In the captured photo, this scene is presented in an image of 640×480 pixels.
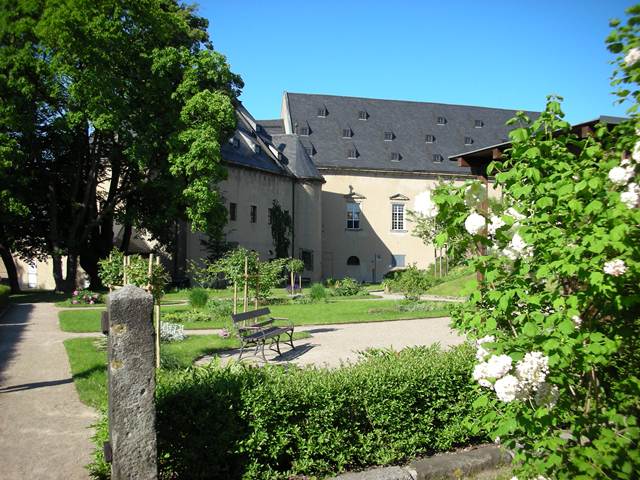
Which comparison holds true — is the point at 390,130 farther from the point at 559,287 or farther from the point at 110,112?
the point at 559,287

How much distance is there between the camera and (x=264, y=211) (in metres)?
36.9

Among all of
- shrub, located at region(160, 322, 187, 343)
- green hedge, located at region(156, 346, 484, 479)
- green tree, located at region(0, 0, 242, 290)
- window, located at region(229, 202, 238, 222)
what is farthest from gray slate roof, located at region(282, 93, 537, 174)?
green hedge, located at region(156, 346, 484, 479)

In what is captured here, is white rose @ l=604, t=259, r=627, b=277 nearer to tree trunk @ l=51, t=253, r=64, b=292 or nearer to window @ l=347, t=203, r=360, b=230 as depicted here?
tree trunk @ l=51, t=253, r=64, b=292

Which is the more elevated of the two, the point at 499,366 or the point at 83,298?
the point at 499,366

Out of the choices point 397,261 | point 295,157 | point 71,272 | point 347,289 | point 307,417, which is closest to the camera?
point 307,417

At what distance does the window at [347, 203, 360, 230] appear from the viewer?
148ft

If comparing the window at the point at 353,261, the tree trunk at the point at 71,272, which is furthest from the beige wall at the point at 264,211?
the tree trunk at the point at 71,272

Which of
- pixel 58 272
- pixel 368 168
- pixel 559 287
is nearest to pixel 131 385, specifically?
pixel 559 287

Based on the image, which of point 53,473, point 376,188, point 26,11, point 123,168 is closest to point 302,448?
point 53,473

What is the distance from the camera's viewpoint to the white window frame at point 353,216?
45.0m

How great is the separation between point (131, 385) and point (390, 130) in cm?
4593

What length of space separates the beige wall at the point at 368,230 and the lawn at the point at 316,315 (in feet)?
73.0

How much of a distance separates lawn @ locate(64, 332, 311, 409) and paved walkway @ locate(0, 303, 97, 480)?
0.47 ft

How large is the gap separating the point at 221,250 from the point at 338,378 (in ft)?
90.1
